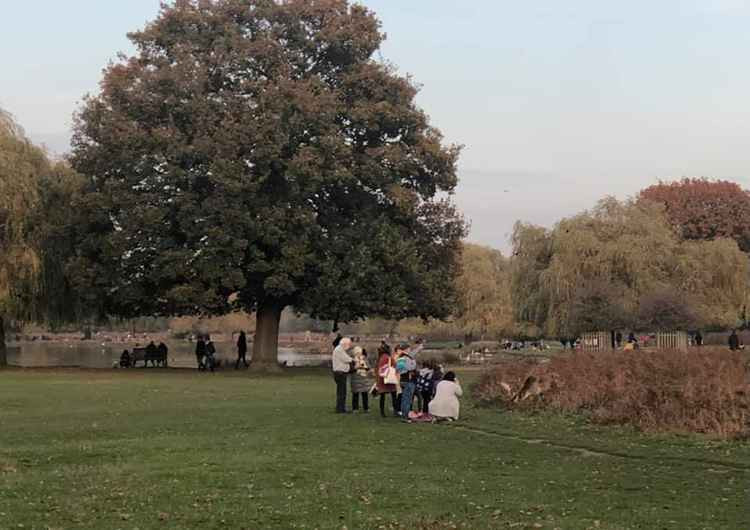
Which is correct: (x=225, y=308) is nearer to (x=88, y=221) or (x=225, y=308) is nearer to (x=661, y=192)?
(x=88, y=221)

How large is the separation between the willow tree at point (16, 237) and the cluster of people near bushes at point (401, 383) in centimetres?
2161

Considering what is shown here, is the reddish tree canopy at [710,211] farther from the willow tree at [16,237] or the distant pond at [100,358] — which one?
the willow tree at [16,237]

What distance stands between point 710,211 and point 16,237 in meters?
57.0

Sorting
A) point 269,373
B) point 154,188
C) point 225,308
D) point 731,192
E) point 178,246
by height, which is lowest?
point 269,373

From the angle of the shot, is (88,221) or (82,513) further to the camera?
(88,221)

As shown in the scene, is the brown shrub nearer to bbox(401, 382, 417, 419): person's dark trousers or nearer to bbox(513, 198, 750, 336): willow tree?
bbox(401, 382, 417, 419): person's dark trousers

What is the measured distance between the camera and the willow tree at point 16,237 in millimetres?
37750

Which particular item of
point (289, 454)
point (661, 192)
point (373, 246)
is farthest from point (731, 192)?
point (289, 454)

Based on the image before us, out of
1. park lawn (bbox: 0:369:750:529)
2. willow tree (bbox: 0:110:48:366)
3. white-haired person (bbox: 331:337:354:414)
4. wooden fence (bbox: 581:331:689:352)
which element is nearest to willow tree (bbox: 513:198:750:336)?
wooden fence (bbox: 581:331:689:352)

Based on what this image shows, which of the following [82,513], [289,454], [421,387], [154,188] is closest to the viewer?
[82,513]

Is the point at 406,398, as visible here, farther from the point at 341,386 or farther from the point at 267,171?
the point at 267,171

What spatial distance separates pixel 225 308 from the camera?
38625mm

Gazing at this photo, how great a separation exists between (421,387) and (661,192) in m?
63.2

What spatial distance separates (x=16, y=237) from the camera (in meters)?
38.3
